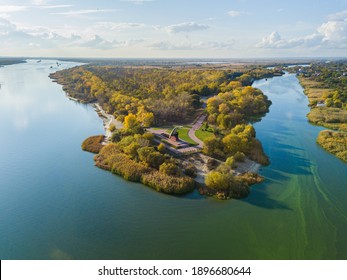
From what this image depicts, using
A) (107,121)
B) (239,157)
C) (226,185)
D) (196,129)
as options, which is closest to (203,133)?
(196,129)

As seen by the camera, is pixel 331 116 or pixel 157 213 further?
pixel 331 116

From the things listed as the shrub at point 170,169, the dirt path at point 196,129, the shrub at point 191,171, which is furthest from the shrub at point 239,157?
the shrub at point 170,169

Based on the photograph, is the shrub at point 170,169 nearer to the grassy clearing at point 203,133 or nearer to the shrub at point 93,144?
the grassy clearing at point 203,133

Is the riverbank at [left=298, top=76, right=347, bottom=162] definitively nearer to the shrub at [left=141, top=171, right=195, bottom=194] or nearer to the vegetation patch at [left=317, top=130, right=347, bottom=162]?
the vegetation patch at [left=317, top=130, right=347, bottom=162]

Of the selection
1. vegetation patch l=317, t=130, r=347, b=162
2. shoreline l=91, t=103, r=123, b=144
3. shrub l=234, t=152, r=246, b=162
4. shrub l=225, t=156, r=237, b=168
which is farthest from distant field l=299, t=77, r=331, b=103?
shoreline l=91, t=103, r=123, b=144

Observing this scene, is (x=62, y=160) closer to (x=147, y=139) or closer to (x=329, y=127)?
(x=147, y=139)

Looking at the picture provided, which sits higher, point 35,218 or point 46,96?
point 46,96

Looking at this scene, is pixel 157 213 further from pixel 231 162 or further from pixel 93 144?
pixel 93 144

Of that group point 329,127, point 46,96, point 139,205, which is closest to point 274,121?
point 329,127
